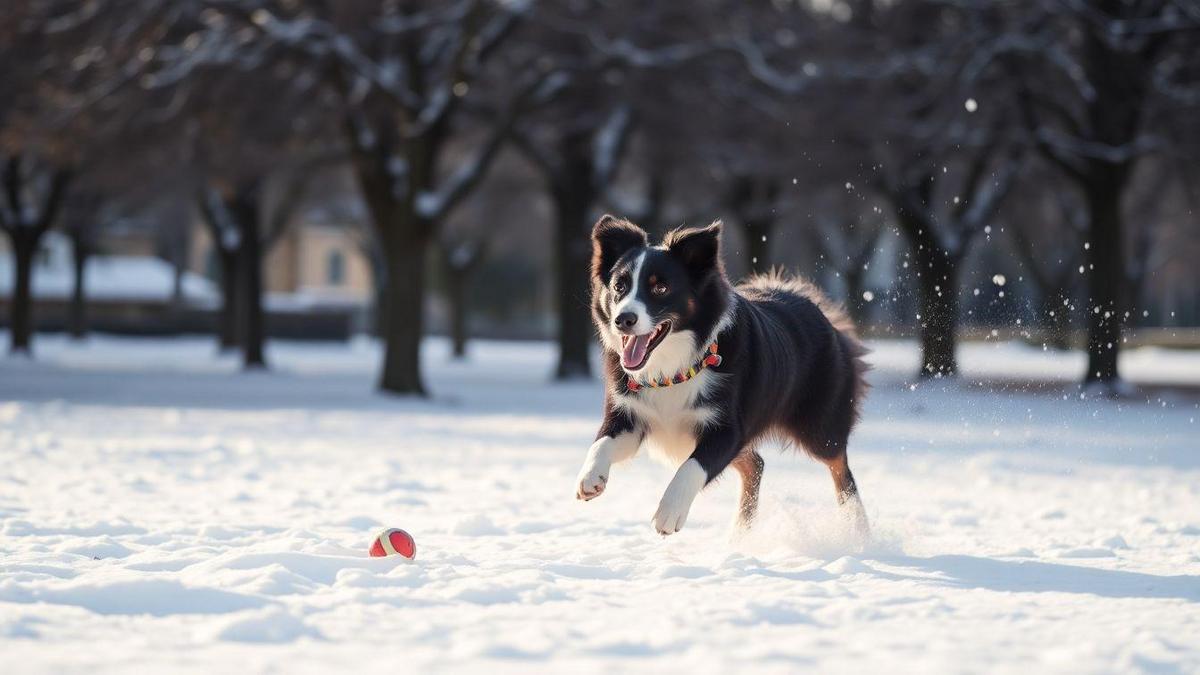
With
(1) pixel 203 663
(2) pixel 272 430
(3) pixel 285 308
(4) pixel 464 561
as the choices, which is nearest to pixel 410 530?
(4) pixel 464 561

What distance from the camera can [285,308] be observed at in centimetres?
5316

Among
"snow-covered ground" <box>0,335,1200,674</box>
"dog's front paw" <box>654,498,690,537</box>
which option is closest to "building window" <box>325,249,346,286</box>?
"snow-covered ground" <box>0,335,1200,674</box>

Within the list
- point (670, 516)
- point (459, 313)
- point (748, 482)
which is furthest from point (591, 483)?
point (459, 313)

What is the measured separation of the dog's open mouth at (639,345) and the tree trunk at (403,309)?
15196 mm

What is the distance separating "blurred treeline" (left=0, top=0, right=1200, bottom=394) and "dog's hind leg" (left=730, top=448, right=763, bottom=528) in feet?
34.3

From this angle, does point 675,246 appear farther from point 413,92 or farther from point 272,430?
point 413,92

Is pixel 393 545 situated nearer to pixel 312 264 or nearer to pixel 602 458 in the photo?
pixel 602 458

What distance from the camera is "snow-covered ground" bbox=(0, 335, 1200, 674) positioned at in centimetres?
489

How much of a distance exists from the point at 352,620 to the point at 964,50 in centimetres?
2002

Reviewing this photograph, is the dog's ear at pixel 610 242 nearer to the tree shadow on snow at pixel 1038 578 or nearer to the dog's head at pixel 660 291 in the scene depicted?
the dog's head at pixel 660 291

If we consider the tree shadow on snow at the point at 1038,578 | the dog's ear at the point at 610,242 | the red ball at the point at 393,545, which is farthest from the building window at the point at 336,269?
the tree shadow on snow at the point at 1038,578

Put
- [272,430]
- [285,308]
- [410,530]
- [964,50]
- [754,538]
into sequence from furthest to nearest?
[285,308] < [964,50] < [272,430] < [410,530] < [754,538]

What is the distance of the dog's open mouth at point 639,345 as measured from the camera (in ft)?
21.6

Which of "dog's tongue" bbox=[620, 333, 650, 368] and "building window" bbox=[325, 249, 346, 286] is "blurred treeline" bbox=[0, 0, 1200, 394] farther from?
"building window" bbox=[325, 249, 346, 286]
